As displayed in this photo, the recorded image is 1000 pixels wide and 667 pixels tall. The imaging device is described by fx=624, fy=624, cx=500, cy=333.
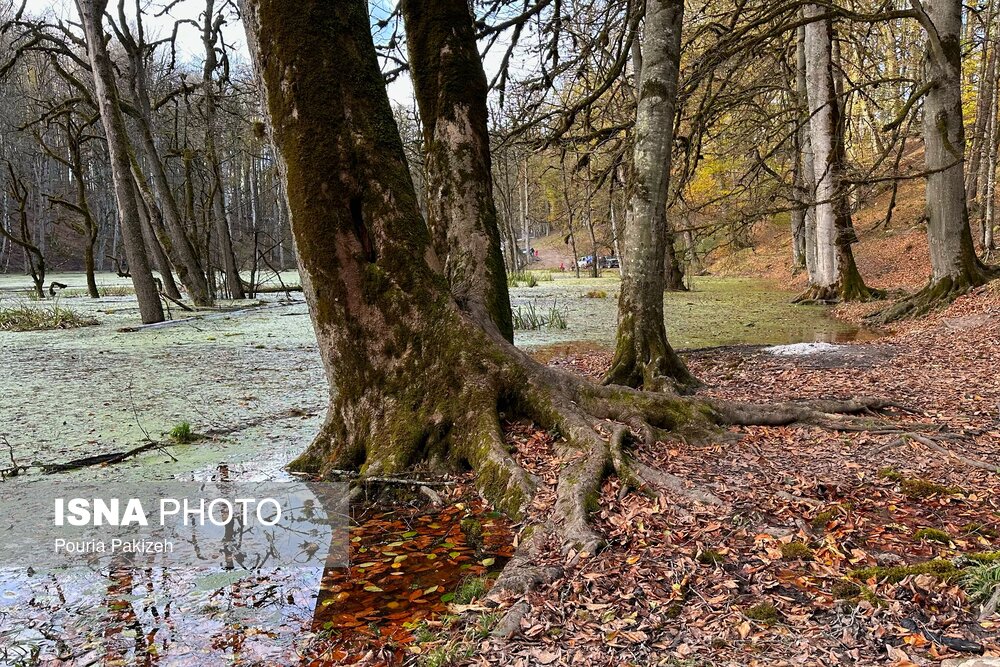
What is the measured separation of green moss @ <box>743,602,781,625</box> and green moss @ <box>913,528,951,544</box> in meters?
0.83

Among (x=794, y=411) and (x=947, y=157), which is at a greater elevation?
(x=947, y=157)

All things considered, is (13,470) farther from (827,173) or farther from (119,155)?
(827,173)

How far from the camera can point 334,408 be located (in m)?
3.80

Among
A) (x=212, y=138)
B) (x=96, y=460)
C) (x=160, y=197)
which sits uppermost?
(x=212, y=138)

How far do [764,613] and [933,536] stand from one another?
918 millimetres

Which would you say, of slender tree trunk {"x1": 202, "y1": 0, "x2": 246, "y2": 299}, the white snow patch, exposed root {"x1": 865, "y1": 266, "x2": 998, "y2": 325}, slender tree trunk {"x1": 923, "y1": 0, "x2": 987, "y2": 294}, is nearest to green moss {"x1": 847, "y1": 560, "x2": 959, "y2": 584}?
the white snow patch

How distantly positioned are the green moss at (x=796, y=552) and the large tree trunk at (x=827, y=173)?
28.6 feet

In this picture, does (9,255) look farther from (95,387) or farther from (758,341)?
(758,341)

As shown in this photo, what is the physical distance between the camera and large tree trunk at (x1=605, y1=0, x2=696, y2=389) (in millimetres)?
5102

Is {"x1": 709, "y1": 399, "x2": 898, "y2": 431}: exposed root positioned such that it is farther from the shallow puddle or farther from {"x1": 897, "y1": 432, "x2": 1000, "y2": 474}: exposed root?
the shallow puddle

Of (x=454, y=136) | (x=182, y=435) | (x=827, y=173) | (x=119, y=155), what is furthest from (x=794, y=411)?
(x=119, y=155)

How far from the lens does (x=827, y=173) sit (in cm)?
1058

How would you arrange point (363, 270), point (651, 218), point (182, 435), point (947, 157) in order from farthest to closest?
point (947, 157) < point (651, 218) < point (182, 435) < point (363, 270)

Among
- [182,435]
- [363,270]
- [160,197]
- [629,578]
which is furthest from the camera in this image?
A: [160,197]
